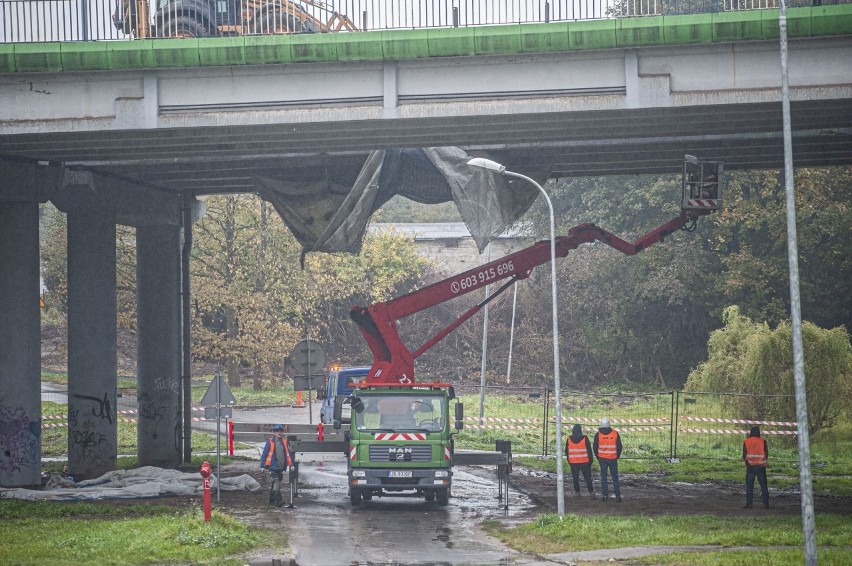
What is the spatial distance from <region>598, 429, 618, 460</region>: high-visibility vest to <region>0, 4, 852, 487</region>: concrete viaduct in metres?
6.09

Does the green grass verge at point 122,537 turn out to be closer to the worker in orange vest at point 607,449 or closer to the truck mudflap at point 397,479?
the truck mudflap at point 397,479

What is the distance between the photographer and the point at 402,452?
936 inches

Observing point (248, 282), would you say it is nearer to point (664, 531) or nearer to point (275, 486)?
point (275, 486)

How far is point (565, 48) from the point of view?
2086 cm

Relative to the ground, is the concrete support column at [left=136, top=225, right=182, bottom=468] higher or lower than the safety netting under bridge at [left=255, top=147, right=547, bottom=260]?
lower

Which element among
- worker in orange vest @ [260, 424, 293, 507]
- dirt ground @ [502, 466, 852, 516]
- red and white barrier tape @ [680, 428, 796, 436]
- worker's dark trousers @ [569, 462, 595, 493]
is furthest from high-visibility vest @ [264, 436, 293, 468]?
red and white barrier tape @ [680, 428, 796, 436]

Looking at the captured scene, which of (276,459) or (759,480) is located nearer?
(759,480)

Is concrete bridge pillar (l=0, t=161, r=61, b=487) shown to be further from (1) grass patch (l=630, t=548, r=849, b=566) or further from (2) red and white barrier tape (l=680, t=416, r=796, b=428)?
(2) red and white barrier tape (l=680, t=416, r=796, b=428)

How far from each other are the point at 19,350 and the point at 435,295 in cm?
917

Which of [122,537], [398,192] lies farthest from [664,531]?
[398,192]

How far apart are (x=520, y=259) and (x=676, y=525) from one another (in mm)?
7625

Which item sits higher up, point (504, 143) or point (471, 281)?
point (504, 143)

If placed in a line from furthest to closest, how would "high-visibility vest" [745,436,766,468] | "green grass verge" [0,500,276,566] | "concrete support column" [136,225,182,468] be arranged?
"concrete support column" [136,225,182,468] < "high-visibility vest" [745,436,766,468] < "green grass verge" [0,500,276,566]

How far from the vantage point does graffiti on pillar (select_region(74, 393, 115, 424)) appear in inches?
1131
